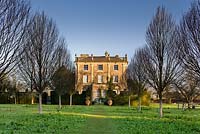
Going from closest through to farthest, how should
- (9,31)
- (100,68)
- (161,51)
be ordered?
(9,31), (161,51), (100,68)

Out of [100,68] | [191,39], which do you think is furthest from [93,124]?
[100,68]

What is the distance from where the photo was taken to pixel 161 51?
31609 millimetres

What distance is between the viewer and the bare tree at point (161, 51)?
104ft

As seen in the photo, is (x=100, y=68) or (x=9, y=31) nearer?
(x=9, y=31)

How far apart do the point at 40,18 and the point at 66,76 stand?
21.5m

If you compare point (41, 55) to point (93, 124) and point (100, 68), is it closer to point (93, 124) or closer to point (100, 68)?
point (93, 124)

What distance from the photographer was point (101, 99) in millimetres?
81000

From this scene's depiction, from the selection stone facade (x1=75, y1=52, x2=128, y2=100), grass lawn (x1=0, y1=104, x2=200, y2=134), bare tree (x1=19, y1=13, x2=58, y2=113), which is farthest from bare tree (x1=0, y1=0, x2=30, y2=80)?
stone facade (x1=75, y1=52, x2=128, y2=100)

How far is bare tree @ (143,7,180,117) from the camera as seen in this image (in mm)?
31578

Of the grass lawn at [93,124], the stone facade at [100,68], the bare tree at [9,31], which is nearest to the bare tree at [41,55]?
the grass lawn at [93,124]

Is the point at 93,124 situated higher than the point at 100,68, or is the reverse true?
the point at 100,68

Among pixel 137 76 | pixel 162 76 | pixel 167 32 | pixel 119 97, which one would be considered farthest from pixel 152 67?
pixel 119 97

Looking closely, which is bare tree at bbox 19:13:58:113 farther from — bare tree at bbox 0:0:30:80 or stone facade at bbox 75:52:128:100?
stone facade at bbox 75:52:128:100

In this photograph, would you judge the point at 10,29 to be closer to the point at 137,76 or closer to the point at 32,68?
the point at 32,68
